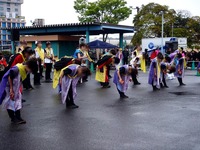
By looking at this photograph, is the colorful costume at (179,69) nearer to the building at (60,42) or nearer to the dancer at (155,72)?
the dancer at (155,72)

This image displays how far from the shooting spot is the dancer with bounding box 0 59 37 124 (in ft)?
22.9

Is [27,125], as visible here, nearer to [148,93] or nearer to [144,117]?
[144,117]

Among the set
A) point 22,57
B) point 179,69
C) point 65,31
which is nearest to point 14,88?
point 22,57

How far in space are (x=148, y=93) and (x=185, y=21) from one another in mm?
44339

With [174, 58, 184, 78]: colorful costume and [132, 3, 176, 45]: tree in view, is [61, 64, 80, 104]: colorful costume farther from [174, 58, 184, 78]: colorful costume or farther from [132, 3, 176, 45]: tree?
[132, 3, 176, 45]: tree

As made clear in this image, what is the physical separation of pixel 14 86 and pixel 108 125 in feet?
6.94

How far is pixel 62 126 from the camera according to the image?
6.88 metres

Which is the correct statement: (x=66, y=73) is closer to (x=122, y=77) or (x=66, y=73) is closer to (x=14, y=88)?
(x=14, y=88)

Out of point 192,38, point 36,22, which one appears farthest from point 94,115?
point 192,38

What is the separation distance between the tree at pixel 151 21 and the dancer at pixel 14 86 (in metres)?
43.1

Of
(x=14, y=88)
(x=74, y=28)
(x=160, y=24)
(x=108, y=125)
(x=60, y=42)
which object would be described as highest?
(x=160, y=24)

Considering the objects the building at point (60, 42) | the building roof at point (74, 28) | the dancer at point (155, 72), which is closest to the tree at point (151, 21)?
the building roof at point (74, 28)

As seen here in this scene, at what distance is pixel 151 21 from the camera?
49125 mm

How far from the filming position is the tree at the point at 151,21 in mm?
48969
